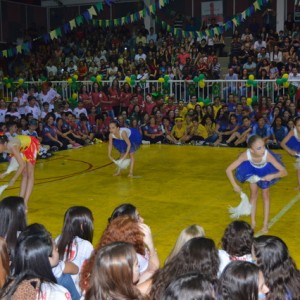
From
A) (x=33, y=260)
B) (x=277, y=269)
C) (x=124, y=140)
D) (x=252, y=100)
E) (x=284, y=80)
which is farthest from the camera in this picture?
(x=252, y=100)

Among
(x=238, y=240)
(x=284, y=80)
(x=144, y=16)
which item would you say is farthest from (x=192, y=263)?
(x=144, y=16)

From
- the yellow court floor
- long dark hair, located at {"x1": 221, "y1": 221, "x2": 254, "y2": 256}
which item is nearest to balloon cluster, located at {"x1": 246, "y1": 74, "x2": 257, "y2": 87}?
the yellow court floor

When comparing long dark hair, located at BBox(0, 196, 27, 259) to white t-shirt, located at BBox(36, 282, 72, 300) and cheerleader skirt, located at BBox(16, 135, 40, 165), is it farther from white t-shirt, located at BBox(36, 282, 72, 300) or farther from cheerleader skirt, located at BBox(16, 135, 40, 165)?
cheerleader skirt, located at BBox(16, 135, 40, 165)

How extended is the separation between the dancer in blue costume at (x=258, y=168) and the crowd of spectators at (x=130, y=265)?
2.67 m

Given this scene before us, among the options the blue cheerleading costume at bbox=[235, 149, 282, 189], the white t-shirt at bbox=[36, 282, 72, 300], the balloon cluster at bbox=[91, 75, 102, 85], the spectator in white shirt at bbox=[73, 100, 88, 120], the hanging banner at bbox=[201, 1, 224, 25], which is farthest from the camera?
the hanging banner at bbox=[201, 1, 224, 25]

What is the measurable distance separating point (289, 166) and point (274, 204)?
3.40 metres

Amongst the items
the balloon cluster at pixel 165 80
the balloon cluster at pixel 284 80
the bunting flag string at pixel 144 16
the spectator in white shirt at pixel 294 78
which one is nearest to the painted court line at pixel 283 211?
the balloon cluster at pixel 284 80

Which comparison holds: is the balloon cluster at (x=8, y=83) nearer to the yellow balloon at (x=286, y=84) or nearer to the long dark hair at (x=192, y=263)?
the yellow balloon at (x=286, y=84)

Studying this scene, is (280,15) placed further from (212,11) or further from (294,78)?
(294,78)

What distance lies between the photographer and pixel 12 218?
4.16 m

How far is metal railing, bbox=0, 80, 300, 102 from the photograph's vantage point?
639 inches

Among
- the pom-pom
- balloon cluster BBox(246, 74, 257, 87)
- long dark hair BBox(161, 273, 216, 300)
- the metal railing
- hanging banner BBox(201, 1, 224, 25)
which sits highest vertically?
hanging banner BBox(201, 1, 224, 25)

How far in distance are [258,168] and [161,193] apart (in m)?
2.61

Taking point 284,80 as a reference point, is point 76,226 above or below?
below
